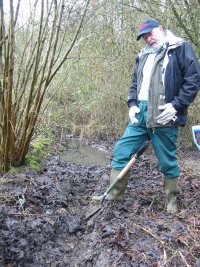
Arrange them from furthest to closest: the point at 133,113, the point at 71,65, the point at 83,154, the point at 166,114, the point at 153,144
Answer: the point at 83,154, the point at 71,65, the point at 133,113, the point at 153,144, the point at 166,114

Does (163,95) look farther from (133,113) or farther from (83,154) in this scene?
(83,154)

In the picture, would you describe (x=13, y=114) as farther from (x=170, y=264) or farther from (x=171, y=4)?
(x=171, y=4)

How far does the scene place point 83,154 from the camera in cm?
756

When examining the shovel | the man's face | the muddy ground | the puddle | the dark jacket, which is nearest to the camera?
the muddy ground

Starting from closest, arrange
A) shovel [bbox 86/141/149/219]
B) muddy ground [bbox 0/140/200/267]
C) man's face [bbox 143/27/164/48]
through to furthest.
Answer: muddy ground [bbox 0/140/200/267], man's face [bbox 143/27/164/48], shovel [bbox 86/141/149/219]

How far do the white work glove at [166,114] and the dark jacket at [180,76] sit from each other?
48 mm

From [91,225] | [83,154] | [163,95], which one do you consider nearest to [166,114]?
[163,95]

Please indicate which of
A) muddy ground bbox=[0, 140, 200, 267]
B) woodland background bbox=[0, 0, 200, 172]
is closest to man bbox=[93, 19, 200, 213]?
muddy ground bbox=[0, 140, 200, 267]

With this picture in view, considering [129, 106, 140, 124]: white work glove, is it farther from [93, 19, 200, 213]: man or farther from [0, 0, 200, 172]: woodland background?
[0, 0, 200, 172]: woodland background

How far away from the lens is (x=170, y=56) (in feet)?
11.9

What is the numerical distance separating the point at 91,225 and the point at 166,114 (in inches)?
55.7

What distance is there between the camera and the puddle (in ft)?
22.8

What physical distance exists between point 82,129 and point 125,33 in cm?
241

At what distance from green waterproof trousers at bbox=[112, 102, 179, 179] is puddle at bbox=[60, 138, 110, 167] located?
2.68 m
